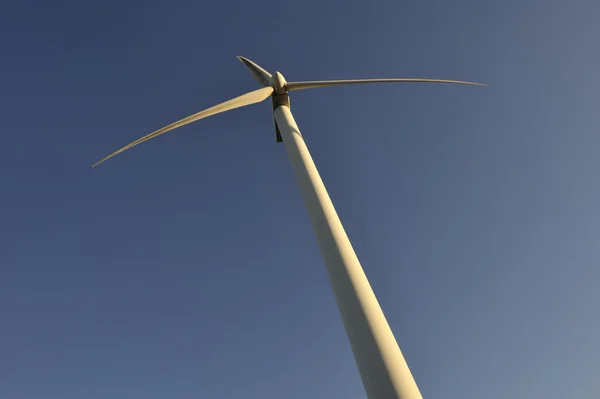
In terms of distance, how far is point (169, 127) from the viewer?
16.2 metres

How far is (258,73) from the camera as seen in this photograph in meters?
22.4

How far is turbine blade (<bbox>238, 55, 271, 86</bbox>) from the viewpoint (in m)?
21.4

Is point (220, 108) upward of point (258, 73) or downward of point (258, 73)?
downward

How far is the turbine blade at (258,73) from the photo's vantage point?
21.4 m

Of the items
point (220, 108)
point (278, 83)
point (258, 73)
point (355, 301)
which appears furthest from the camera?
point (258, 73)

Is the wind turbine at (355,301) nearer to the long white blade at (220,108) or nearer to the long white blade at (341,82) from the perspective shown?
the long white blade at (220,108)

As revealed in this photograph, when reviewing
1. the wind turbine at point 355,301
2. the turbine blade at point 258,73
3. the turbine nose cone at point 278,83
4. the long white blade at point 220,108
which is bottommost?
the wind turbine at point 355,301

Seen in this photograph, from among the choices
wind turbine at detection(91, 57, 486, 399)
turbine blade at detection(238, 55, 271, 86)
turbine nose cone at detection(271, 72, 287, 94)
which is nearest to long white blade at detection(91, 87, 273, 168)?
turbine nose cone at detection(271, 72, 287, 94)

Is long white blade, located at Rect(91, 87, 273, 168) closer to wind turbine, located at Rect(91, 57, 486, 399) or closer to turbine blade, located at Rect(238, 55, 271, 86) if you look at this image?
turbine blade, located at Rect(238, 55, 271, 86)

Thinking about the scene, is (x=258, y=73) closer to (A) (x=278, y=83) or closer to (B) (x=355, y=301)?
(A) (x=278, y=83)

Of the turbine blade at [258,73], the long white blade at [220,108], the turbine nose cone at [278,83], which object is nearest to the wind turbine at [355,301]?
the long white blade at [220,108]

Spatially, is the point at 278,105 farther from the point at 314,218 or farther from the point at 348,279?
the point at 348,279

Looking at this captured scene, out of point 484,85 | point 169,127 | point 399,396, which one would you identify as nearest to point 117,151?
point 169,127

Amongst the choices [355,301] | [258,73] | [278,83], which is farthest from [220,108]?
[355,301]
